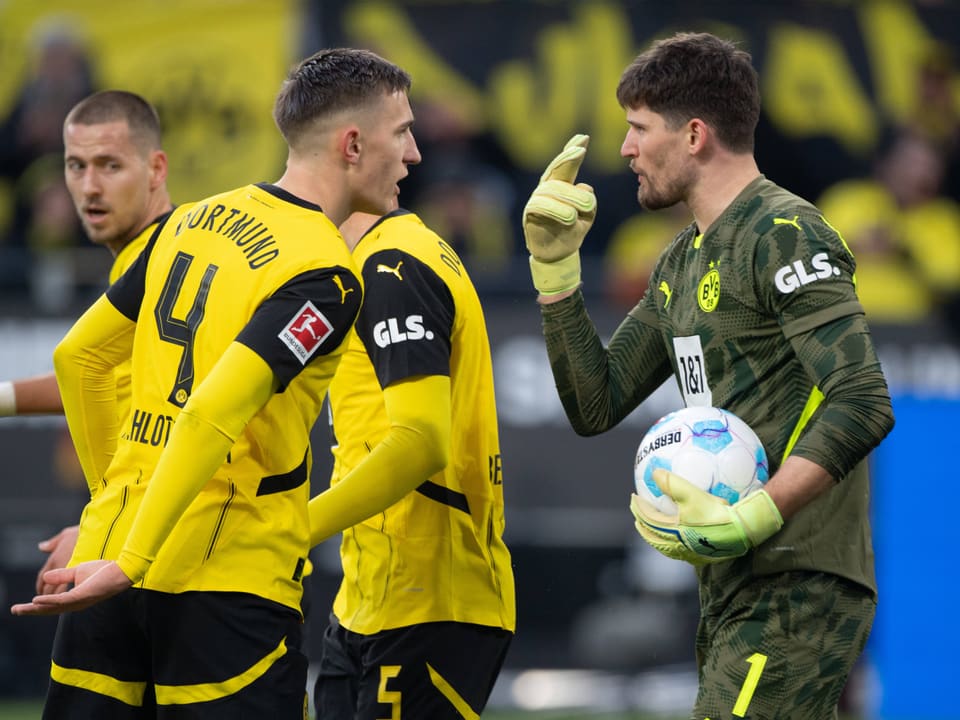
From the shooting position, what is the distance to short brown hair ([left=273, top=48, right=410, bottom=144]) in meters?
3.79

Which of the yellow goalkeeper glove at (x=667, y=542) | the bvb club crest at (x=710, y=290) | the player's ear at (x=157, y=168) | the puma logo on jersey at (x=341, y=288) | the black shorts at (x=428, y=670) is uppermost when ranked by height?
the player's ear at (x=157, y=168)

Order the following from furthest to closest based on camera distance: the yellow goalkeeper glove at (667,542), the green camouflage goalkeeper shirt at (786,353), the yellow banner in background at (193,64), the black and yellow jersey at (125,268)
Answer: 1. the yellow banner in background at (193,64)
2. the black and yellow jersey at (125,268)
3. the yellow goalkeeper glove at (667,542)
4. the green camouflage goalkeeper shirt at (786,353)

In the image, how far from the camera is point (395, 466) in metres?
3.84

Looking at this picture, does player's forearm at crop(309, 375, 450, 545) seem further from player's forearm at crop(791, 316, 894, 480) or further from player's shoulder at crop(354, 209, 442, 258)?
player's forearm at crop(791, 316, 894, 480)

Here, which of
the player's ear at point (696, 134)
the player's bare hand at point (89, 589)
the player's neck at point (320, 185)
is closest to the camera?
the player's bare hand at point (89, 589)

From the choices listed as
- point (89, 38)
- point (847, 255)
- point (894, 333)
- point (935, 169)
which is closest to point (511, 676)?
point (894, 333)

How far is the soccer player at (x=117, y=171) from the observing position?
5.15 meters

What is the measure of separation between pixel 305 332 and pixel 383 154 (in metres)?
0.68

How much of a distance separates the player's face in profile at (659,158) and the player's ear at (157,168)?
2.00 m

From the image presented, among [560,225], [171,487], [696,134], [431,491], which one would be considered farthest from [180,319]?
[696,134]

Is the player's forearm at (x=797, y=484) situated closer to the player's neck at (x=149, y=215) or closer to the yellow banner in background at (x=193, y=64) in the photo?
the player's neck at (x=149, y=215)

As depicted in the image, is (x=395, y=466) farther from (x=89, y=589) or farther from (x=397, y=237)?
(x=89, y=589)

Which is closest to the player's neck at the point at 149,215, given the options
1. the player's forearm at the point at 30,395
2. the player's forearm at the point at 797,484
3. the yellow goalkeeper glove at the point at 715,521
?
the player's forearm at the point at 30,395

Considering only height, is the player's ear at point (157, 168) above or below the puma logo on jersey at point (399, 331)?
above
